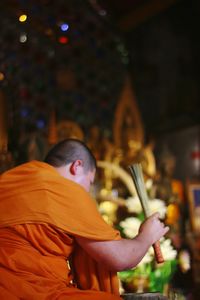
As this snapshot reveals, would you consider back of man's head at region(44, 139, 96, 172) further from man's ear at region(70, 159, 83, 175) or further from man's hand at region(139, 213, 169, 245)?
man's hand at region(139, 213, 169, 245)

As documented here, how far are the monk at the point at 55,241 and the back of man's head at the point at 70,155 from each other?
123mm

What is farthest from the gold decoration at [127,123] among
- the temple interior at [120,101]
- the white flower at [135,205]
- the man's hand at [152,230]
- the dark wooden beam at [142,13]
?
the man's hand at [152,230]

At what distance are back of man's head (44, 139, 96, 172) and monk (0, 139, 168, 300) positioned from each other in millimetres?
123

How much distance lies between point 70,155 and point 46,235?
0.44 metres

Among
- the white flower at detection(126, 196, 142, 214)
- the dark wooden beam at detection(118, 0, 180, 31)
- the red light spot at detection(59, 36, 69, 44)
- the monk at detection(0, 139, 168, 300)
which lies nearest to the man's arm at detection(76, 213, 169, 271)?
the monk at detection(0, 139, 168, 300)

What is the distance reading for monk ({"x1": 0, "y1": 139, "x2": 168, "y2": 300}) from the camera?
1691 millimetres

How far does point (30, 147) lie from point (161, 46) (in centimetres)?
444

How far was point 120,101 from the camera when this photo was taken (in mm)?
5539

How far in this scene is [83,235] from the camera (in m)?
1.74

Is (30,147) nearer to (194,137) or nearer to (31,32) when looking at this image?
(31,32)

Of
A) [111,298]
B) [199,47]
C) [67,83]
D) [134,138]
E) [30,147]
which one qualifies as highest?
[199,47]

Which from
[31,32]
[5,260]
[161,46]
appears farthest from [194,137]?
[5,260]

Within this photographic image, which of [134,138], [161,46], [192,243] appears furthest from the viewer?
[161,46]

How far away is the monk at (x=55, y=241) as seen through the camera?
5.55 feet
